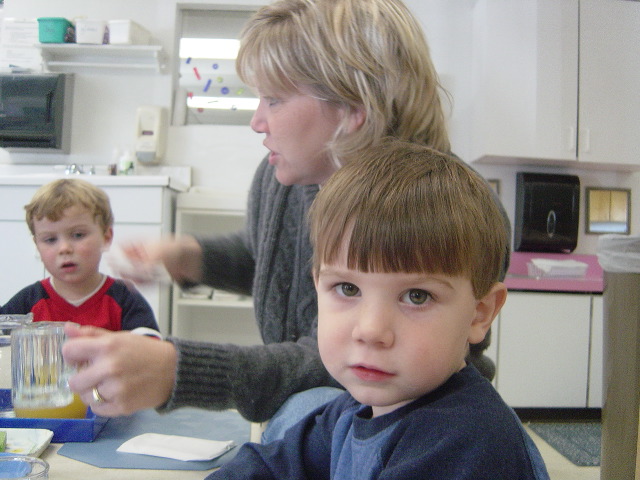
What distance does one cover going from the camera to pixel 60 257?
1.49 metres

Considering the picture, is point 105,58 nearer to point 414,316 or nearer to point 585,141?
point 585,141

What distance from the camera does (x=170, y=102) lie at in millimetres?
3398

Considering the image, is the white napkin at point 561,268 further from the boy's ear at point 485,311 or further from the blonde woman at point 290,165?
the boy's ear at point 485,311

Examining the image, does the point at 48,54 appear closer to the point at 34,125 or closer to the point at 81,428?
the point at 34,125

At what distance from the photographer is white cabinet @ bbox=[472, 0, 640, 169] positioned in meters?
3.13

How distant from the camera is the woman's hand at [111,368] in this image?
0.58 meters

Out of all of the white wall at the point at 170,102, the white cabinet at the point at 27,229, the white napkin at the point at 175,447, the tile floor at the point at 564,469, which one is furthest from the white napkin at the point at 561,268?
the white napkin at the point at 175,447

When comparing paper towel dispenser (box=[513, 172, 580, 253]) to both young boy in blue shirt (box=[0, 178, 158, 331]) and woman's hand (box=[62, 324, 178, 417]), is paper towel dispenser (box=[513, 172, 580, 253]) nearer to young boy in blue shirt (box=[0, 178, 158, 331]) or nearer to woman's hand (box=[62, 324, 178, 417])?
young boy in blue shirt (box=[0, 178, 158, 331])

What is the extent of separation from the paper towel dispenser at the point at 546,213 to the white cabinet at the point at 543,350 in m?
0.51

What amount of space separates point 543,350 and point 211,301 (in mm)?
1695

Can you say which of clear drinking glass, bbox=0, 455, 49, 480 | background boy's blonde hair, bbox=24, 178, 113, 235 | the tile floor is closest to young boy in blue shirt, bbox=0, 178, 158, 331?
background boy's blonde hair, bbox=24, 178, 113, 235

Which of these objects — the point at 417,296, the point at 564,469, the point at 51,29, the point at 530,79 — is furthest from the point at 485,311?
the point at 51,29

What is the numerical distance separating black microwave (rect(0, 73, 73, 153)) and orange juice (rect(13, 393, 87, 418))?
274 centimetres

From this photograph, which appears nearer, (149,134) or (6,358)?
(6,358)
